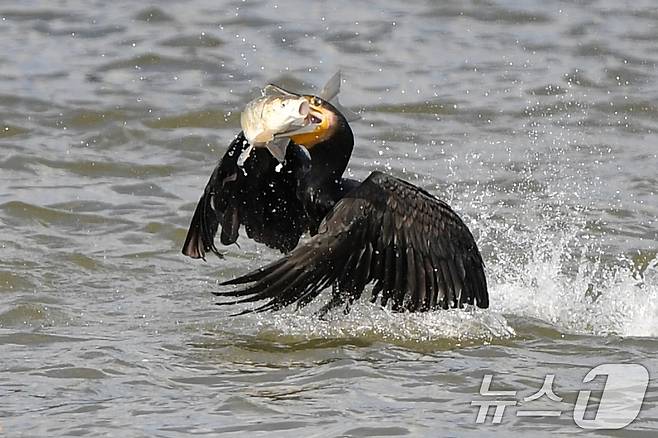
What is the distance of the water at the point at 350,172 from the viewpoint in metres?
6.18

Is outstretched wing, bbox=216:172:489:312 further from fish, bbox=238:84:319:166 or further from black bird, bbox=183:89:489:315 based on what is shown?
fish, bbox=238:84:319:166

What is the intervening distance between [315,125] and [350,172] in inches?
149

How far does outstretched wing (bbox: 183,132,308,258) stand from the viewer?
7.06 m

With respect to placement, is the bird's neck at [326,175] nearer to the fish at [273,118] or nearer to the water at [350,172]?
the fish at [273,118]

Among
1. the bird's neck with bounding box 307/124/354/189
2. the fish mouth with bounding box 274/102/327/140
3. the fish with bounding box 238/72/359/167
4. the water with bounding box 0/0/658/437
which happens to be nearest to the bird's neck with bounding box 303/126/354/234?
the bird's neck with bounding box 307/124/354/189

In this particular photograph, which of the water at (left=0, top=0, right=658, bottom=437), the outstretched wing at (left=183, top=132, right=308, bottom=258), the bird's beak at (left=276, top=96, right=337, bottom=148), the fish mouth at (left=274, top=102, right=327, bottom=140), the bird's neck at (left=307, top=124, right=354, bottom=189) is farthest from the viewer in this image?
the outstretched wing at (left=183, top=132, right=308, bottom=258)

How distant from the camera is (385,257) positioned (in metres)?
6.64

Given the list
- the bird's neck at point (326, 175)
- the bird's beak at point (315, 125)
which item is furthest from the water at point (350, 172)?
the bird's beak at point (315, 125)

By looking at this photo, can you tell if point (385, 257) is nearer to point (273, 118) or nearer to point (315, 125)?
point (315, 125)

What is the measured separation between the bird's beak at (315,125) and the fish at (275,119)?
25 millimetres

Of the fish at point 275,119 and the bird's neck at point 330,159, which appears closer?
the fish at point 275,119

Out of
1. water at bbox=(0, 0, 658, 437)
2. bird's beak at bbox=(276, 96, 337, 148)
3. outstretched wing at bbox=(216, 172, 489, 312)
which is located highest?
bird's beak at bbox=(276, 96, 337, 148)

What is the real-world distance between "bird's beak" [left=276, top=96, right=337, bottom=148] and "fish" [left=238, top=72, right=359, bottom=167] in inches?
1.0

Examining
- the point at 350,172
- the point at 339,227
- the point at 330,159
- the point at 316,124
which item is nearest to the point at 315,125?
the point at 316,124
